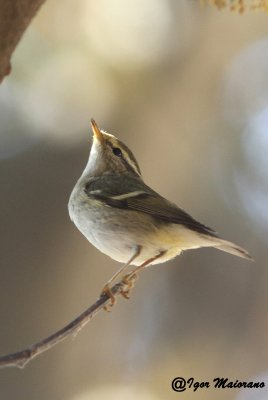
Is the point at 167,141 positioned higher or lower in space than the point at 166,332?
higher

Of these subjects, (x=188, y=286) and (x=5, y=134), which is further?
(x=5, y=134)

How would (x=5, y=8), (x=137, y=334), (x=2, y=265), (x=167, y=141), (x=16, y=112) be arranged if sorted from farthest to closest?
(x=16, y=112) < (x=167, y=141) < (x=137, y=334) < (x=2, y=265) < (x=5, y=8)

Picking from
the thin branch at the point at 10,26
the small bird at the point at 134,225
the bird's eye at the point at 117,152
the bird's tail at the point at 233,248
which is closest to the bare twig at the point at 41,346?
the thin branch at the point at 10,26

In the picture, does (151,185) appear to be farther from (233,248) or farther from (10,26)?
(10,26)

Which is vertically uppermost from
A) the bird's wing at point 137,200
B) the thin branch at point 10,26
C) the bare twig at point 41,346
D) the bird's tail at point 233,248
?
the bird's wing at point 137,200

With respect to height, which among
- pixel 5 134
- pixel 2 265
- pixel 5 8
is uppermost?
pixel 5 134

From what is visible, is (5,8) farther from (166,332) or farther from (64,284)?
(166,332)

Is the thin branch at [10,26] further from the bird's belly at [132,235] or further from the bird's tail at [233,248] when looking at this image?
the bird's belly at [132,235]

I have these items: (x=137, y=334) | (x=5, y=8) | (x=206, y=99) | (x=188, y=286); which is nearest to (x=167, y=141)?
(x=206, y=99)

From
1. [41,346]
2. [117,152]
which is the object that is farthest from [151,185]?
[41,346]
